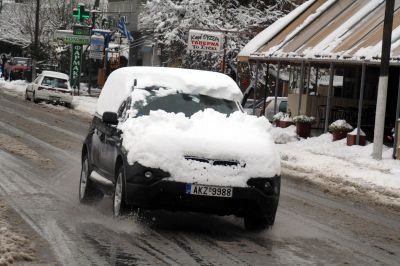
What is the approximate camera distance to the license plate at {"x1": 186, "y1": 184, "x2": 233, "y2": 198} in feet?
→ 28.2

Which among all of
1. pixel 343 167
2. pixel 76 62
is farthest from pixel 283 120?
pixel 76 62

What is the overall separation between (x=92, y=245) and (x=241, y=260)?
1468 mm

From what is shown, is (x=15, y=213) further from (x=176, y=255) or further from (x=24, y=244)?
(x=176, y=255)

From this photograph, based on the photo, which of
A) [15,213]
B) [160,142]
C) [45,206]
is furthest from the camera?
[45,206]

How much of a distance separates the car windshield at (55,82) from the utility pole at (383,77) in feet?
69.2

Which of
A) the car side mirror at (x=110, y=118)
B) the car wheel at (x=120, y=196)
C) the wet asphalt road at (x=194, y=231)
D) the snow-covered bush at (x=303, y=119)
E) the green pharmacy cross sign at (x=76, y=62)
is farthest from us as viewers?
the green pharmacy cross sign at (x=76, y=62)

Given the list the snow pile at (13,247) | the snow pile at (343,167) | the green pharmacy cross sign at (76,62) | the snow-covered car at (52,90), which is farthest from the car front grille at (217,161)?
the green pharmacy cross sign at (76,62)

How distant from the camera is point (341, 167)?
59.7ft

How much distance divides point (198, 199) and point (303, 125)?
57.5 ft

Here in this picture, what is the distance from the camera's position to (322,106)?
28.9 metres

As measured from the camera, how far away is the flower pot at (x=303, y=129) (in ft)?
84.7

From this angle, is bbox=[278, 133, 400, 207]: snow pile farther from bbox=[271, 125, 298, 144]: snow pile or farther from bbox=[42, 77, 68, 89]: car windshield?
bbox=[42, 77, 68, 89]: car windshield

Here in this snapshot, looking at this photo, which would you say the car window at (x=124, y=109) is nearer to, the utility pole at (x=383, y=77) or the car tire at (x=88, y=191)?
the car tire at (x=88, y=191)

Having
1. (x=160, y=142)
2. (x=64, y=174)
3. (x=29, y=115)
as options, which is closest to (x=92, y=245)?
(x=160, y=142)
